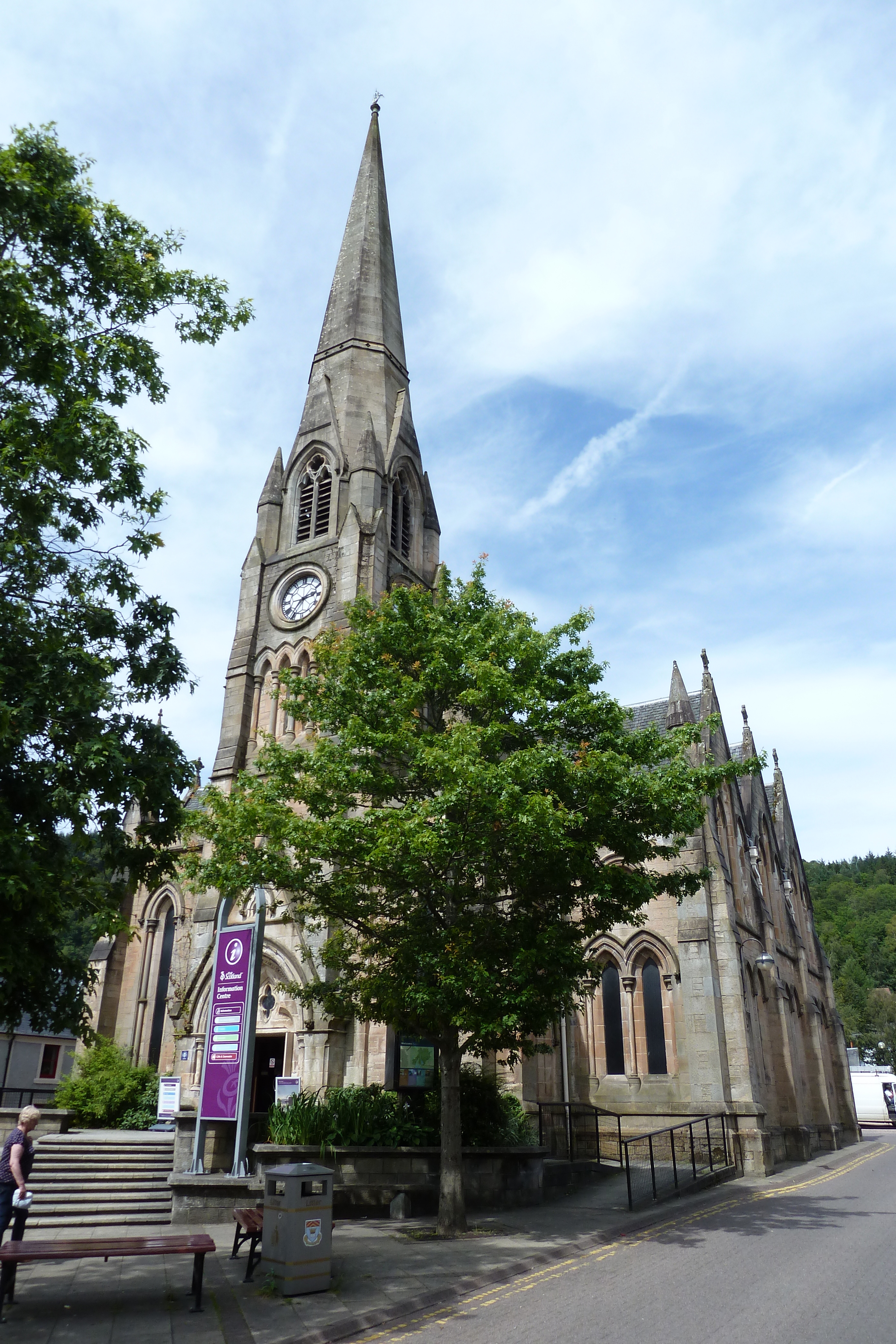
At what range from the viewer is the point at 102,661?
30.2ft

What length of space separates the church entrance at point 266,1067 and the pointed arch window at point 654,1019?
9.28m

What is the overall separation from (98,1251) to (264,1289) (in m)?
1.96

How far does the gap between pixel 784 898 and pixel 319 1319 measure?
31483 millimetres

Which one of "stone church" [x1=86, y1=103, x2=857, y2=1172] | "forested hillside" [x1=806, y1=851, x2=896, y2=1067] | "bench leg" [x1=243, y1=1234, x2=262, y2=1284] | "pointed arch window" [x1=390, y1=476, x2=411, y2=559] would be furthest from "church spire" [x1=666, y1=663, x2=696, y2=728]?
"forested hillside" [x1=806, y1=851, x2=896, y2=1067]

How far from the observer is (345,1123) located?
14.8 m

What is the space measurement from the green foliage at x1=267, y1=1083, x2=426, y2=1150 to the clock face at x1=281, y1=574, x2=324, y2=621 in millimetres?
15276

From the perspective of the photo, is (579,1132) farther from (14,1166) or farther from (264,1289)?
(14,1166)

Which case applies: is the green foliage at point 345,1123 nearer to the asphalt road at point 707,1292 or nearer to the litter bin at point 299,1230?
the asphalt road at point 707,1292

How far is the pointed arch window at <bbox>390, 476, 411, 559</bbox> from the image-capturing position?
30969 millimetres

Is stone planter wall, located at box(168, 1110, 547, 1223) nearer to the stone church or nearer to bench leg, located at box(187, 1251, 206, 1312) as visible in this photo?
the stone church

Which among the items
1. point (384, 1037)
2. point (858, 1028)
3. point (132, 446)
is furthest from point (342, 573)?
point (858, 1028)

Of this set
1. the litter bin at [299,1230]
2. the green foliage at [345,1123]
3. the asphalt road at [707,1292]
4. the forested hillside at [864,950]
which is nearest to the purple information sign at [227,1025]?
the green foliage at [345,1123]

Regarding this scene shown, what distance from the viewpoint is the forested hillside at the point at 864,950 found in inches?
3529

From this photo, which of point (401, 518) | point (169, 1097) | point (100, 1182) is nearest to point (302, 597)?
point (401, 518)
